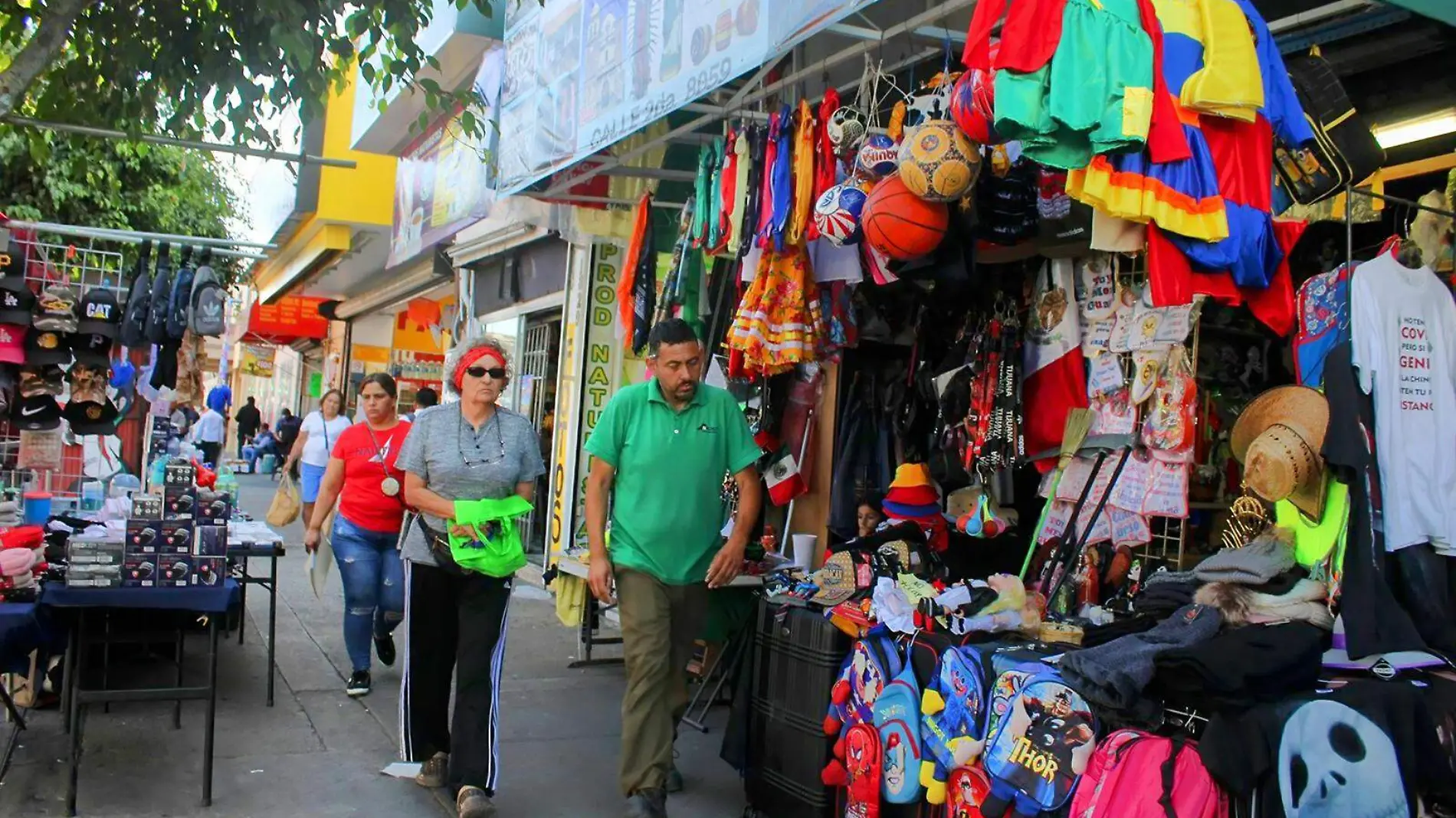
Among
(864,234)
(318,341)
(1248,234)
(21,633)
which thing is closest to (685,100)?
(864,234)

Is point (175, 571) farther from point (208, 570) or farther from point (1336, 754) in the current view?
point (1336, 754)

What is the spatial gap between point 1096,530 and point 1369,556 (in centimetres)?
160

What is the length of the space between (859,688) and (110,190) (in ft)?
34.4

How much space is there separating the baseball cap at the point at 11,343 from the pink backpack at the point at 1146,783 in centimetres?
633

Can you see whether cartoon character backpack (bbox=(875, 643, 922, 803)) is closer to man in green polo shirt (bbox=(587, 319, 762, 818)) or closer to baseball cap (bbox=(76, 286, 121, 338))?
man in green polo shirt (bbox=(587, 319, 762, 818))

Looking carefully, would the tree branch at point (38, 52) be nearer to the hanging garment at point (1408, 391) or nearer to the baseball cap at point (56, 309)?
the baseball cap at point (56, 309)

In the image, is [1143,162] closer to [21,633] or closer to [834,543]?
[834,543]

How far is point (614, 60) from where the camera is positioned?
620cm

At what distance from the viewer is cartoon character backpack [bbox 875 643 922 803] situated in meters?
4.28

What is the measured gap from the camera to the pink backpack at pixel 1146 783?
3359mm

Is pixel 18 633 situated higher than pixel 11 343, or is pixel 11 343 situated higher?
pixel 11 343

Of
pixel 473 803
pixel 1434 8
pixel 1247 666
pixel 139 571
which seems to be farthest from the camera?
pixel 139 571

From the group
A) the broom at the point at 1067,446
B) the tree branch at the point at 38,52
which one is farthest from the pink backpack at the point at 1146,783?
the tree branch at the point at 38,52

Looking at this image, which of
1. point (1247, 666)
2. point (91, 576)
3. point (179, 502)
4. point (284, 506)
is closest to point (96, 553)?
point (91, 576)
